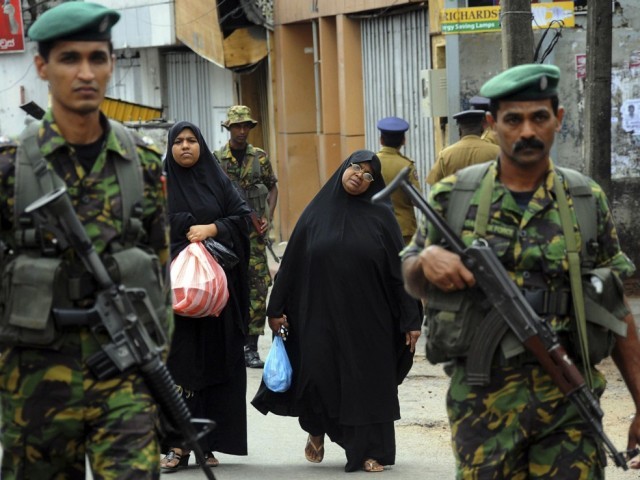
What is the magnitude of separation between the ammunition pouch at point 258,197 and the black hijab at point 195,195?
456 centimetres

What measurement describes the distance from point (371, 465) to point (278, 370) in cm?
74

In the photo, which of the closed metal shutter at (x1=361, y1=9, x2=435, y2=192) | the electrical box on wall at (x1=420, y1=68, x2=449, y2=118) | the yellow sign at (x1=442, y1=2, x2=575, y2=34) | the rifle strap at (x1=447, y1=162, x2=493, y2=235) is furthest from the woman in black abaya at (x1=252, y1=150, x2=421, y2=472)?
the closed metal shutter at (x1=361, y1=9, x2=435, y2=192)

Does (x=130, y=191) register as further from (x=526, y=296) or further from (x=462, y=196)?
(x=526, y=296)

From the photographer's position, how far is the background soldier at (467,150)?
1099 cm

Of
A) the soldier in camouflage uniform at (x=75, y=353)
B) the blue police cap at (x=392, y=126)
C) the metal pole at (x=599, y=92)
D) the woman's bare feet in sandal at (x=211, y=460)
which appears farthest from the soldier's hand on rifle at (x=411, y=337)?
the blue police cap at (x=392, y=126)

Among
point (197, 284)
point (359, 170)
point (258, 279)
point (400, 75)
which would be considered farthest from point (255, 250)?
point (400, 75)

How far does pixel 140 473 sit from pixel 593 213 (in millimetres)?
1591

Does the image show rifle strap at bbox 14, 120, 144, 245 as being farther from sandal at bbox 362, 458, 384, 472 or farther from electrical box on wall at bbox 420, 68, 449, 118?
electrical box on wall at bbox 420, 68, 449, 118

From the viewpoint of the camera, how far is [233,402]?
8.10 meters

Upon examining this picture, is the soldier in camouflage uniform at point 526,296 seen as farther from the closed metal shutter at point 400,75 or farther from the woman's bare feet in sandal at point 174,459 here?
the closed metal shutter at point 400,75

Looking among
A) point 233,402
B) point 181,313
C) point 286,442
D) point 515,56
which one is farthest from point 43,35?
point 515,56

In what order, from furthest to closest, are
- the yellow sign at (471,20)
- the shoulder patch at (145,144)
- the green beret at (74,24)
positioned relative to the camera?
1. the yellow sign at (471,20)
2. the shoulder patch at (145,144)
3. the green beret at (74,24)

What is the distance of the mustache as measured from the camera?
4559mm

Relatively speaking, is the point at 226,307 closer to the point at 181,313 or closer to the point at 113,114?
the point at 181,313
